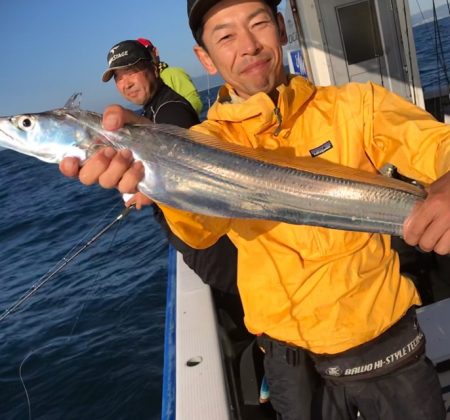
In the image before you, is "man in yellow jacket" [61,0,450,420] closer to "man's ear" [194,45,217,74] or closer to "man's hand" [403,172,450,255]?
"man's ear" [194,45,217,74]

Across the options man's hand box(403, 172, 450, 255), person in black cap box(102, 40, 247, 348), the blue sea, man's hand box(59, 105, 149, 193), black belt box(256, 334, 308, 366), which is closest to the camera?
man's hand box(403, 172, 450, 255)

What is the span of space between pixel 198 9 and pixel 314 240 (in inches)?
51.3

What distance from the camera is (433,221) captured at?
5.62 feet

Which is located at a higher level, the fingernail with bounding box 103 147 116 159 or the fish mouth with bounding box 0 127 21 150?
the fish mouth with bounding box 0 127 21 150

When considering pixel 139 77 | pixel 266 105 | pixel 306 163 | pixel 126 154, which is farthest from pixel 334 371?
pixel 139 77

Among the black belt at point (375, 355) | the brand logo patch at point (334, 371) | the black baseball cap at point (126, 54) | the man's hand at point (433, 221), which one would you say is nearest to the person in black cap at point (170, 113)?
the black baseball cap at point (126, 54)

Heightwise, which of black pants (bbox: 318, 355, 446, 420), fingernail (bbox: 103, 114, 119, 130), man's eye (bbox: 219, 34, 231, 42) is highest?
man's eye (bbox: 219, 34, 231, 42)

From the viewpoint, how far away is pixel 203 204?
201cm

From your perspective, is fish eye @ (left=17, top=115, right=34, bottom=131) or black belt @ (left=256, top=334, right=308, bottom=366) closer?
fish eye @ (left=17, top=115, right=34, bottom=131)

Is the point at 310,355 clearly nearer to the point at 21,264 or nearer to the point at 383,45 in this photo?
the point at 383,45

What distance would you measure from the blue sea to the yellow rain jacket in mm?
3745

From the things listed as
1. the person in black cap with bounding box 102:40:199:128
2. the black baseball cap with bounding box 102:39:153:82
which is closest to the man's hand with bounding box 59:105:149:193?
the person in black cap with bounding box 102:40:199:128

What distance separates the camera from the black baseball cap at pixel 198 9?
86.3 inches

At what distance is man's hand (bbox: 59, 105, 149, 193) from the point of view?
1998mm
